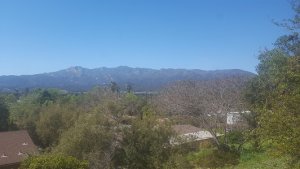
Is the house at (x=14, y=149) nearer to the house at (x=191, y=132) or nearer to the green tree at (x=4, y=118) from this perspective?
the green tree at (x=4, y=118)

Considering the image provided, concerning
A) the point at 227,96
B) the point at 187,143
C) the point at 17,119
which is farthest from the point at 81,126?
the point at 17,119

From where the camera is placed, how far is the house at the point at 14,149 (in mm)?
31766

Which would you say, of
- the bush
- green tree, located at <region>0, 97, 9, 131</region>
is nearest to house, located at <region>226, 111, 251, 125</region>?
the bush

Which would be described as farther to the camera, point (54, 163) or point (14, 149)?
point (14, 149)

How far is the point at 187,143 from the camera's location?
2606 centimetres

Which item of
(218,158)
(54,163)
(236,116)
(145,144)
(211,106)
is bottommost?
(218,158)

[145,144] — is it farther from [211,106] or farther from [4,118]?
[4,118]

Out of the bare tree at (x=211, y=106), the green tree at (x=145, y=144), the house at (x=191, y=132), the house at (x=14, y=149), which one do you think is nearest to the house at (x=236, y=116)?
the bare tree at (x=211, y=106)

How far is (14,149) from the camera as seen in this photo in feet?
111

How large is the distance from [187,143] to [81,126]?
713 centimetres

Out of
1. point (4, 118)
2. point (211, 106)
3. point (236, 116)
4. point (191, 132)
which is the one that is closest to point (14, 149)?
point (4, 118)

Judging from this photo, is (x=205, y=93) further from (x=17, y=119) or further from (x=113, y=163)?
(x=17, y=119)

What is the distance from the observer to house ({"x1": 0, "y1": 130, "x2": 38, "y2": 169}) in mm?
31766

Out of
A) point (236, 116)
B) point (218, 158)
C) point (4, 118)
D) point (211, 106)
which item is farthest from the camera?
point (4, 118)
